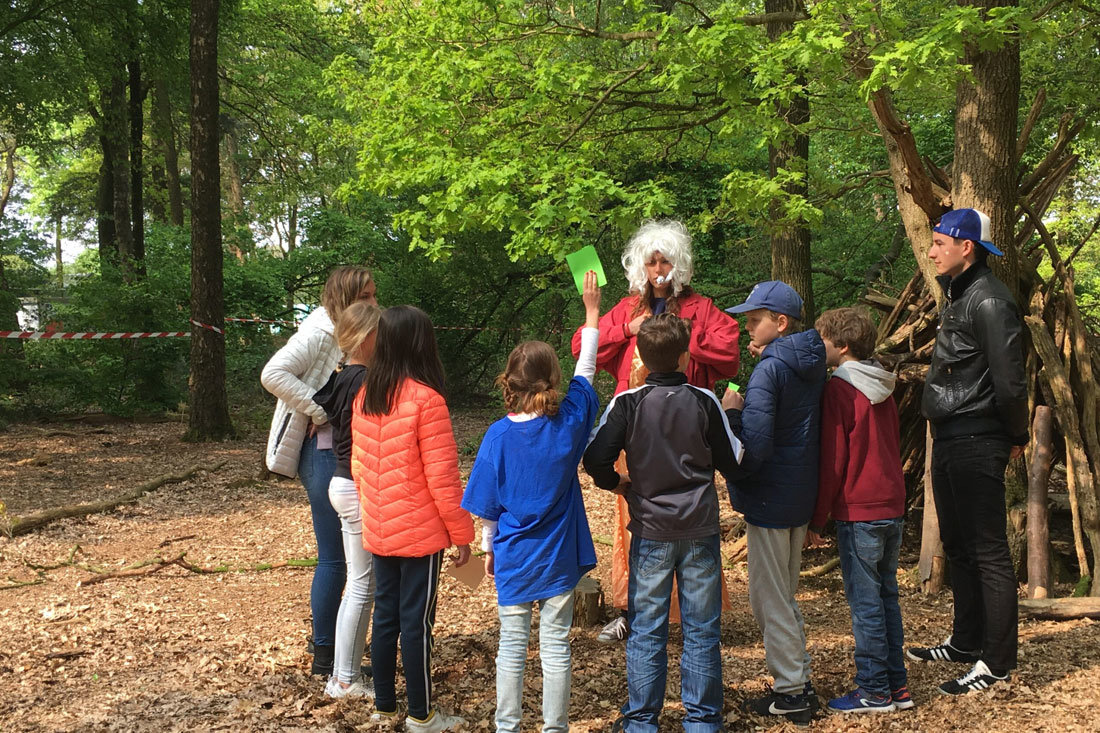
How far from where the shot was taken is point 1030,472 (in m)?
4.93

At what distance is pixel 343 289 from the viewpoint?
357 centimetres

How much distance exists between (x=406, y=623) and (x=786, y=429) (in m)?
1.61

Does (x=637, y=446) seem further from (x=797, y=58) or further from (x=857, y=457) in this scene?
(x=797, y=58)

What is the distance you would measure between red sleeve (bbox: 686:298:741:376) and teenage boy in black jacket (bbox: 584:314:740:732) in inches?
36.0

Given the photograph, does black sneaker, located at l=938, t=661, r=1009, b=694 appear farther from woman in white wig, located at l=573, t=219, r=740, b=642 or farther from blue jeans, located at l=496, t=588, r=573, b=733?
blue jeans, located at l=496, t=588, r=573, b=733

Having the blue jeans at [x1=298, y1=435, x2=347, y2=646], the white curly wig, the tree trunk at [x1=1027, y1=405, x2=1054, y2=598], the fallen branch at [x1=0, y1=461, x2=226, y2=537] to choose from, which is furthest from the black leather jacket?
the fallen branch at [x1=0, y1=461, x2=226, y2=537]

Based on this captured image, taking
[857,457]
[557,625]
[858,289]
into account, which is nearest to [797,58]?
[857,457]

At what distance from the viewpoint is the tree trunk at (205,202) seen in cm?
1063

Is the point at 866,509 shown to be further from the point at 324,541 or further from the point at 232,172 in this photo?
the point at 232,172

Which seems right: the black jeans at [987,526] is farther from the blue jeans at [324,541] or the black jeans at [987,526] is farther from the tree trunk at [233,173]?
the tree trunk at [233,173]

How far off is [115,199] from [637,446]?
15275mm

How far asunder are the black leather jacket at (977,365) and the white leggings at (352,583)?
249cm

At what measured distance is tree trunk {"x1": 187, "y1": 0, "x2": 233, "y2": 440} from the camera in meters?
10.6

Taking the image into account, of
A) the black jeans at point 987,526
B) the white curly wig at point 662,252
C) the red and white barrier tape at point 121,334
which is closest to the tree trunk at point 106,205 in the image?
the red and white barrier tape at point 121,334
